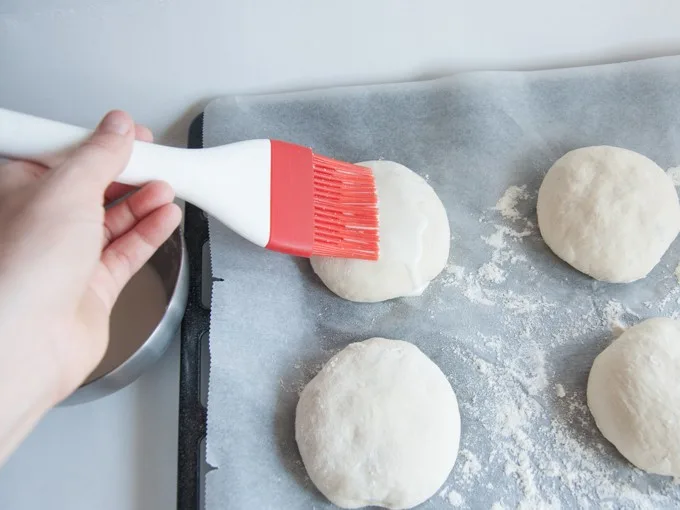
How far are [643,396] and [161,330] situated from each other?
0.86 meters

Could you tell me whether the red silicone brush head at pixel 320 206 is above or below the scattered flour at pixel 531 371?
above

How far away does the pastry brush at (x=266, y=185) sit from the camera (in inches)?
35.8

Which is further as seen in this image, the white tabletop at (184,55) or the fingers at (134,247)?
the white tabletop at (184,55)

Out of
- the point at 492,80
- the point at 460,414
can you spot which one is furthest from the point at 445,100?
the point at 460,414

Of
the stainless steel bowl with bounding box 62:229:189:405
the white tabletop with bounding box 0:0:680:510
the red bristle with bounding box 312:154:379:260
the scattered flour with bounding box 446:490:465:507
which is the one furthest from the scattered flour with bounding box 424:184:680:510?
the stainless steel bowl with bounding box 62:229:189:405

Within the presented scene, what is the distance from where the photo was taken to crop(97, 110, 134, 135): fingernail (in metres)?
0.91

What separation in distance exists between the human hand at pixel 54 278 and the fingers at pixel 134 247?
0.16 feet

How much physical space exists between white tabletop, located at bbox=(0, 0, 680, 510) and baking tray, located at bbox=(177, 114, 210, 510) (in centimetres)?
5

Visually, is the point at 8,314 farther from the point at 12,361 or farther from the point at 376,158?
the point at 376,158

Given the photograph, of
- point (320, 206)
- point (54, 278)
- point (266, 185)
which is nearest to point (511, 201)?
point (320, 206)

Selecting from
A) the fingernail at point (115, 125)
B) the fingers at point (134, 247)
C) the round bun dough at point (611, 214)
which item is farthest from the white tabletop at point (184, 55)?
the fingernail at point (115, 125)

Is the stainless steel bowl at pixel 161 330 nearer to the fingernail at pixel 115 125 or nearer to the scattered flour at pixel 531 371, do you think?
the fingernail at pixel 115 125

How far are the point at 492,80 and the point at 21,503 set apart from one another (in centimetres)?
127

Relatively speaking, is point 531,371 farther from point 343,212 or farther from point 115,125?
point 115,125
